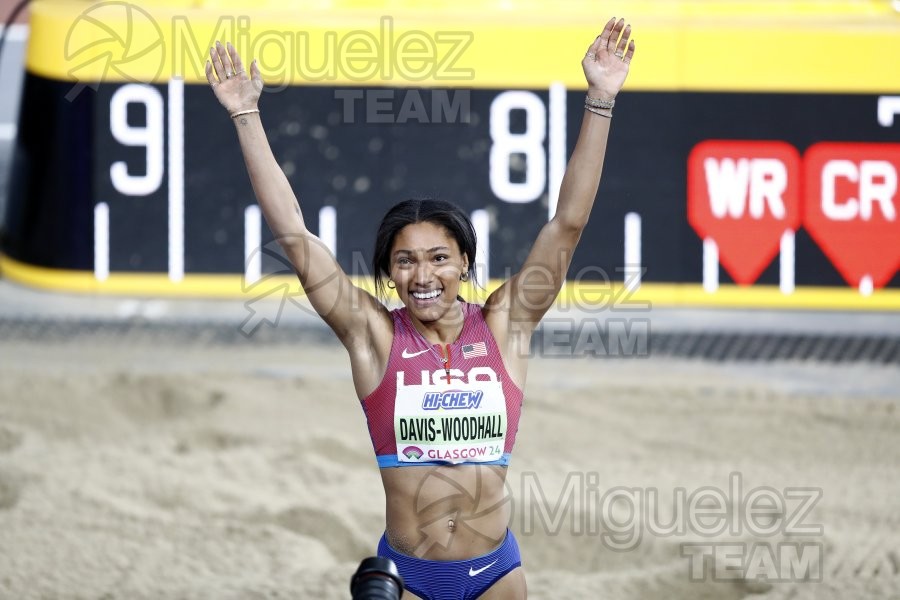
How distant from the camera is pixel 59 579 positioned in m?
4.74

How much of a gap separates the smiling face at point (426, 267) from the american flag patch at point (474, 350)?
108 mm

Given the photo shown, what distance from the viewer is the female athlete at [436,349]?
3201mm

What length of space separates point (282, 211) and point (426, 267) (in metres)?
0.35

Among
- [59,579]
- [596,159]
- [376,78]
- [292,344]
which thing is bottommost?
[59,579]

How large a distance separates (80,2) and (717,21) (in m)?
3.10

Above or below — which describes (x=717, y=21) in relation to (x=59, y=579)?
above

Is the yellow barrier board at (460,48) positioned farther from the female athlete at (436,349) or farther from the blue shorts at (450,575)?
the blue shorts at (450,575)

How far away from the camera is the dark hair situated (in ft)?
10.6

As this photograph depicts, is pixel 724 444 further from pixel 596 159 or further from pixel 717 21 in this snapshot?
pixel 596 159

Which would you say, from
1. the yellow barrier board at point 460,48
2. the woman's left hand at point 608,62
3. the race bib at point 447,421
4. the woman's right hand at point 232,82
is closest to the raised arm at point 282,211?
the woman's right hand at point 232,82

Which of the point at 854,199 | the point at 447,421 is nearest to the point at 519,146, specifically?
the point at 854,199

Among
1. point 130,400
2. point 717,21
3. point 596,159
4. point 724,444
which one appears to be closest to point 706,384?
point 724,444

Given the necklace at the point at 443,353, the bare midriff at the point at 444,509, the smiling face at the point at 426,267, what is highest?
the smiling face at the point at 426,267

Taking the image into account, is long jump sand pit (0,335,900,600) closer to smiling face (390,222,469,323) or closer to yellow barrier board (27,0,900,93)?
yellow barrier board (27,0,900,93)
